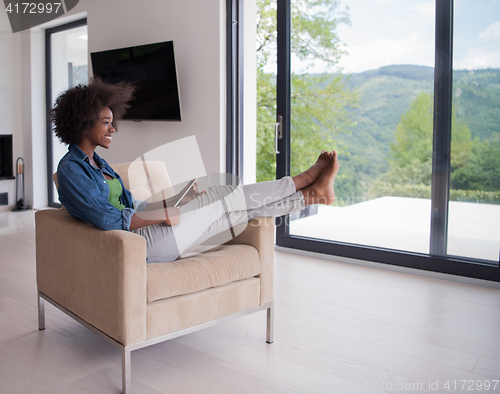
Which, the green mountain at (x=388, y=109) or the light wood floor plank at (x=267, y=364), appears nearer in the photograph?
the light wood floor plank at (x=267, y=364)

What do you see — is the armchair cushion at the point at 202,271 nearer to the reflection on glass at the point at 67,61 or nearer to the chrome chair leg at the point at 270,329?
the chrome chair leg at the point at 270,329

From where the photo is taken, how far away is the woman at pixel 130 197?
73.3 inches

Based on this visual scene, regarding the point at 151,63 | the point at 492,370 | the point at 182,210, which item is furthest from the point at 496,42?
the point at 151,63

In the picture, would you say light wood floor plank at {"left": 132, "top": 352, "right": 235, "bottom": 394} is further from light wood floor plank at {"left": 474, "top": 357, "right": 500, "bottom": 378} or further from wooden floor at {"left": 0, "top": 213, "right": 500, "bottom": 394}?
light wood floor plank at {"left": 474, "top": 357, "right": 500, "bottom": 378}

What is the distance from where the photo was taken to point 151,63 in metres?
4.29

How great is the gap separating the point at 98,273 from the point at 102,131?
2.28ft

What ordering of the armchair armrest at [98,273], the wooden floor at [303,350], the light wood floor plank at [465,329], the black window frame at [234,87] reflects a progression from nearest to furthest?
1. the armchair armrest at [98,273]
2. the wooden floor at [303,350]
3. the light wood floor plank at [465,329]
4. the black window frame at [234,87]

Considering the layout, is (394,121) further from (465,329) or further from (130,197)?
(130,197)

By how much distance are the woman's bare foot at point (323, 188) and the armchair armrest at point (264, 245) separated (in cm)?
25

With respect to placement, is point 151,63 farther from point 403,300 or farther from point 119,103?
point 403,300

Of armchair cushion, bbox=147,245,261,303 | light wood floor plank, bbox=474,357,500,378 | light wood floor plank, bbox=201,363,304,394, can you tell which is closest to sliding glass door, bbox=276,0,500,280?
light wood floor plank, bbox=474,357,500,378

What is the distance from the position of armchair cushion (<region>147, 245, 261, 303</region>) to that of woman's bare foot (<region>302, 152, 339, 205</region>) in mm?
411

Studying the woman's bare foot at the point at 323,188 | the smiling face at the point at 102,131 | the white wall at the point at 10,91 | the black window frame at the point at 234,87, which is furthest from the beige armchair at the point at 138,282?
the white wall at the point at 10,91

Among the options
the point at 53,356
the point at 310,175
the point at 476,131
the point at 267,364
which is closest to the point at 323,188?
the point at 310,175
